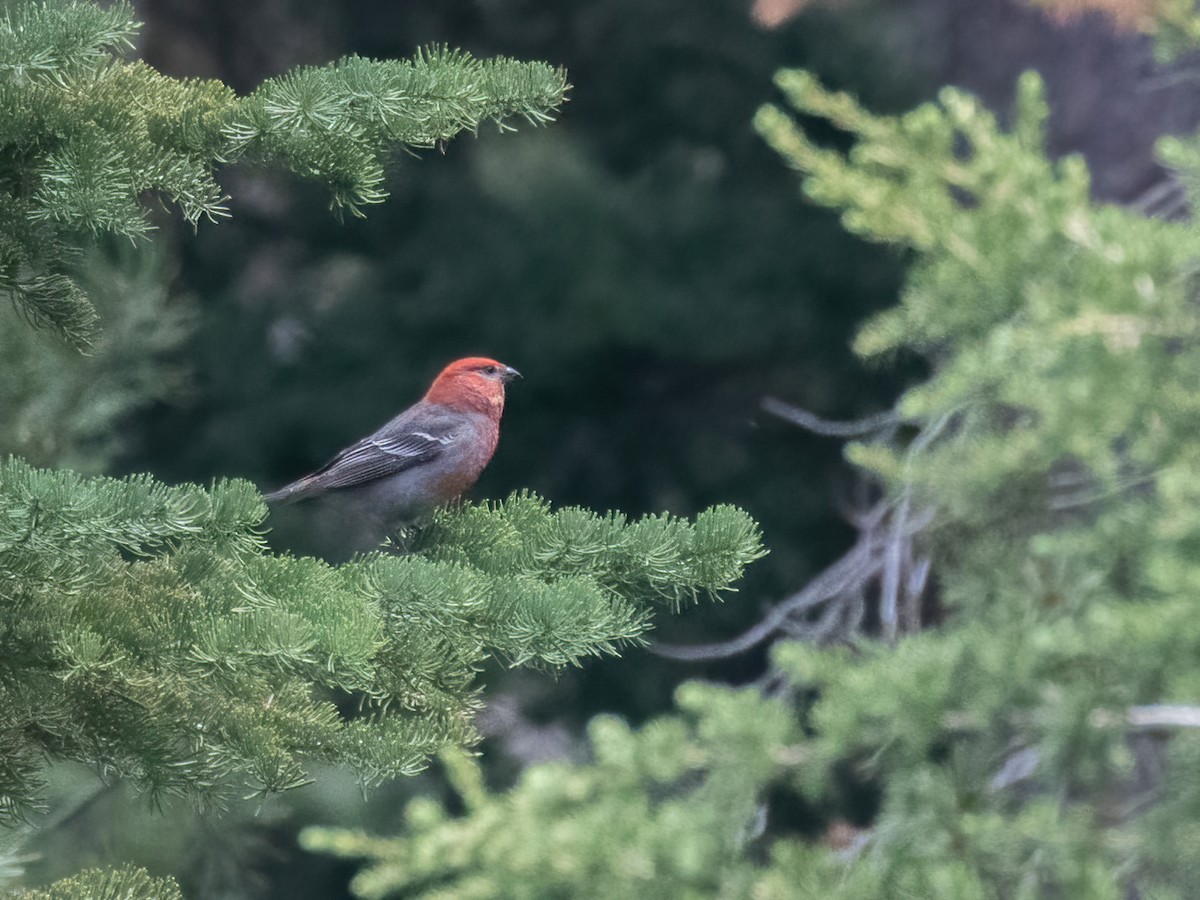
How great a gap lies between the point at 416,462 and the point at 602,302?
2.19 meters

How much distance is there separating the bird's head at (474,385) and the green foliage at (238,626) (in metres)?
2.81

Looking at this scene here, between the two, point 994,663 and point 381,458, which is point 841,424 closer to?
point 381,458

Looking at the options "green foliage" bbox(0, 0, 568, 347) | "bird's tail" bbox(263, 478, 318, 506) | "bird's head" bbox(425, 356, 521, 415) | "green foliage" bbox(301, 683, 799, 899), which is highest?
"green foliage" bbox(0, 0, 568, 347)

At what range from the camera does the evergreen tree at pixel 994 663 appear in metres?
1.50

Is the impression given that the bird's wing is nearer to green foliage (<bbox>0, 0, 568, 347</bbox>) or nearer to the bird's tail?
the bird's tail

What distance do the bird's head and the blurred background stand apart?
4.78 ft

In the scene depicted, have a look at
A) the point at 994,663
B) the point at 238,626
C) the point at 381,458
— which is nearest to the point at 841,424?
the point at 381,458

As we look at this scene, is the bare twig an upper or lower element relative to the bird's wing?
upper

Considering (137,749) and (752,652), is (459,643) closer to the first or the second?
(137,749)

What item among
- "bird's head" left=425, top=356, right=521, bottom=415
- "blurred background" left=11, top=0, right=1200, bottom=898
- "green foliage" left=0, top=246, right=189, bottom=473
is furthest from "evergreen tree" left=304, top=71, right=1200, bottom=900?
"blurred background" left=11, top=0, right=1200, bottom=898

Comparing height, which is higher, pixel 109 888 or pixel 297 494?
pixel 109 888

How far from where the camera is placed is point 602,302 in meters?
7.03

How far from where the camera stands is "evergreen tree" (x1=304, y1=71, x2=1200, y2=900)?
1.50 meters

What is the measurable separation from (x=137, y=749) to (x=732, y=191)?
5.61 metres
